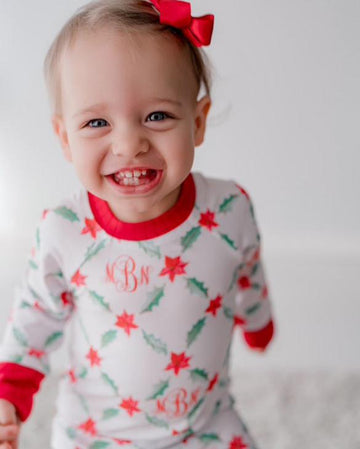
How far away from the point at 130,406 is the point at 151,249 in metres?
0.20

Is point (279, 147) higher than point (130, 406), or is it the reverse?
point (279, 147)

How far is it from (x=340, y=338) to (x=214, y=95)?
607 mm

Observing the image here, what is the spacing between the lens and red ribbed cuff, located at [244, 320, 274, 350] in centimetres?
90

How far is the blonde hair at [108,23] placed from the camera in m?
0.60

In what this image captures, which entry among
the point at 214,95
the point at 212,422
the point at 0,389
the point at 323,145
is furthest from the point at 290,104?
the point at 0,389

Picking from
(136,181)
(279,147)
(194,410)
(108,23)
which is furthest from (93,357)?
(279,147)

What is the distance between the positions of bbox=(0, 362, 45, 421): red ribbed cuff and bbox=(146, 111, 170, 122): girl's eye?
1.07 ft

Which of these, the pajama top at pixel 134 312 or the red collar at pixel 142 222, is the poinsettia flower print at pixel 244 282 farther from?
the red collar at pixel 142 222

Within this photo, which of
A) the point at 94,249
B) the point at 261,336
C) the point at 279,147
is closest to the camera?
the point at 94,249

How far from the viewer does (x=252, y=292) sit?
2.79ft

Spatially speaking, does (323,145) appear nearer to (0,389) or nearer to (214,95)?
(214,95)

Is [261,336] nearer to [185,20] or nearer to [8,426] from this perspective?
[8,426]

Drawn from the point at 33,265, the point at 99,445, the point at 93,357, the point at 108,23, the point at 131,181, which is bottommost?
the point at 99,445

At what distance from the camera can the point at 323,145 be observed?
3.91 ft
